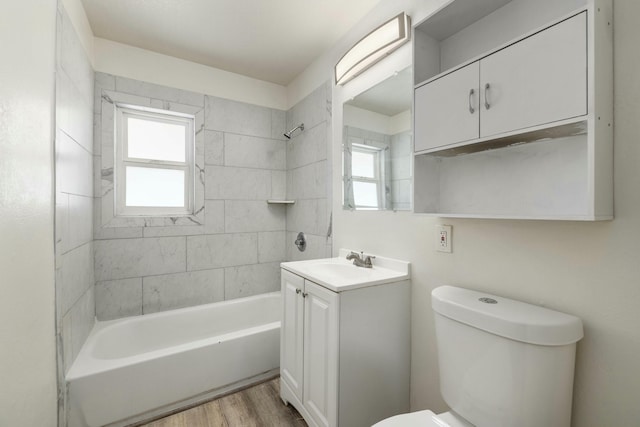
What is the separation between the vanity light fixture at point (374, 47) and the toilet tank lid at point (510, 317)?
1.38 m

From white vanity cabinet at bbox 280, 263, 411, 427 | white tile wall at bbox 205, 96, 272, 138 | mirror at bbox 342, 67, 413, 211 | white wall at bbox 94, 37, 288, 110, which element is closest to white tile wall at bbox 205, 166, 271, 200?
white tile wall at bbox 205, 96, 272, 138

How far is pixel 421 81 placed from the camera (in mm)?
1302

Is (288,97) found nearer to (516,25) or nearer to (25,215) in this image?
(516,25)

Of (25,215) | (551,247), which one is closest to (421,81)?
(551,247)

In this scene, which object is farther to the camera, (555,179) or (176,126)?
(176,126)

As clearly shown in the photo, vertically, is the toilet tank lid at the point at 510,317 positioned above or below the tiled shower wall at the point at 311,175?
below

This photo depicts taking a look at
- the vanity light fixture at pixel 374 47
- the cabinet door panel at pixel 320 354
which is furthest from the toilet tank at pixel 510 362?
the vanity light fixture at pixel 374 47

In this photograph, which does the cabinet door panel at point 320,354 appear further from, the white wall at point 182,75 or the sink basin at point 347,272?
the white wall at point 182,75

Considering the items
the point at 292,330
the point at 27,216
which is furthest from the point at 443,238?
the point at 27,216

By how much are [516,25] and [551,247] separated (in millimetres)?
867

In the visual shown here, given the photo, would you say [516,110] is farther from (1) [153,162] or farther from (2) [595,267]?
(1) [153,162]

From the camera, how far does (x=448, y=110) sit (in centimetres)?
113

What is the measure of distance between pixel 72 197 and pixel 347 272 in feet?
5.58

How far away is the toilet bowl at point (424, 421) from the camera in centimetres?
97
